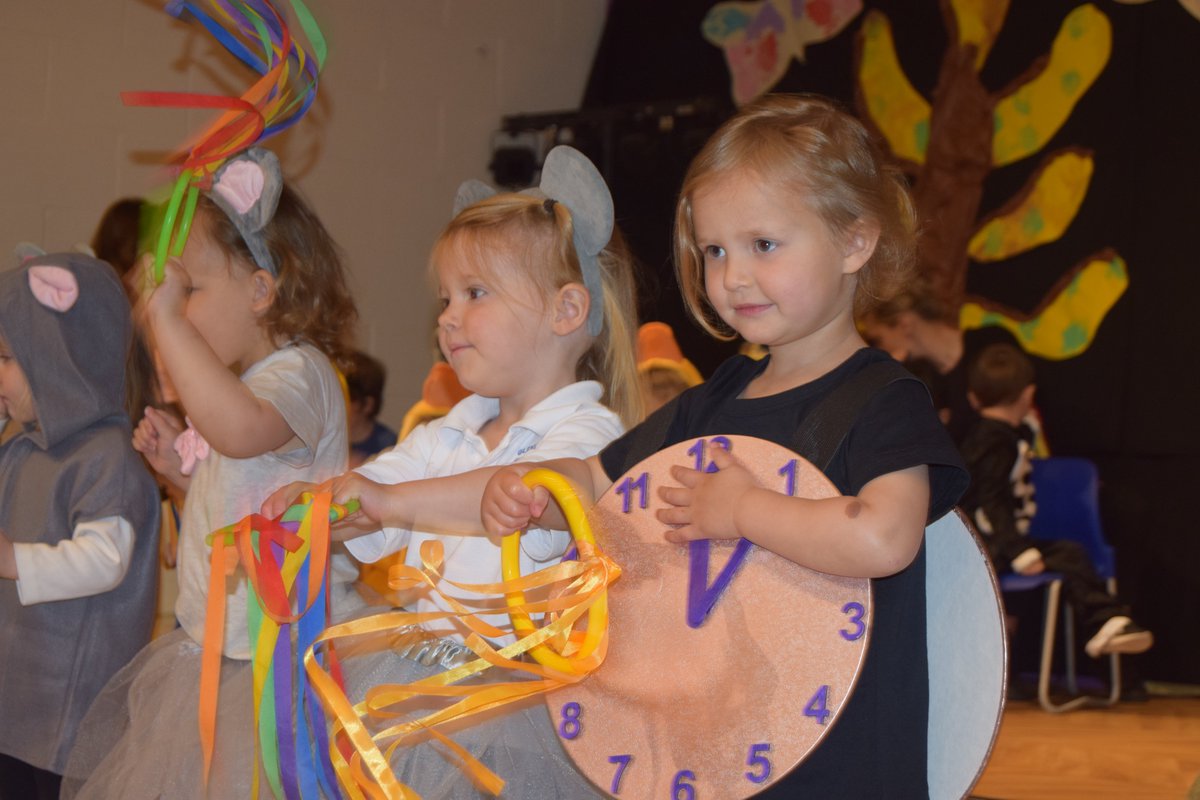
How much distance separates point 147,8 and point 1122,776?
15.2 ft

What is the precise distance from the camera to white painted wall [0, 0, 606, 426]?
5.05 m

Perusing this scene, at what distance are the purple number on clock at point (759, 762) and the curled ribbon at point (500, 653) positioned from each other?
0.19 meters

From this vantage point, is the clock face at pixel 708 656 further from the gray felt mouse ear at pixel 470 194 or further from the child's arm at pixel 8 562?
the child's arm at pixel 8 562

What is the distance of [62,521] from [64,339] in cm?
35

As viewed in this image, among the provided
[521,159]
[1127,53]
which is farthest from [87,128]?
[1127,53]

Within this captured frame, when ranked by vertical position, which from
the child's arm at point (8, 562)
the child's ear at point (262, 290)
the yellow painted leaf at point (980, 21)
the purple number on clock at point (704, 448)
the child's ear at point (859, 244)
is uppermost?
the yellow painted leaf at point (980, 21)

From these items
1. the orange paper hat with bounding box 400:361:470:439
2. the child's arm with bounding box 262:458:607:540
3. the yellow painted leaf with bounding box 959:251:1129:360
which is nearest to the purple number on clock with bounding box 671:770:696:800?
the child's arm with bounding box 262:458:607:540

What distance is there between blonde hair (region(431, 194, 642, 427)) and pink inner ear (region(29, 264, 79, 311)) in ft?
2.99

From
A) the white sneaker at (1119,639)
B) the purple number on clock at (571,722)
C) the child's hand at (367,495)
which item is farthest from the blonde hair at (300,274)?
the white sneaker at (1119,639)

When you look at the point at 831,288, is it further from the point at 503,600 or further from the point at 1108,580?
the point at 1108,580

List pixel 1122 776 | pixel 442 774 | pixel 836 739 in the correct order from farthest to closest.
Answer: pixel 1122 776
pixel 442 774
pixel 836 739

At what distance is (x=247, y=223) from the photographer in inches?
87.0

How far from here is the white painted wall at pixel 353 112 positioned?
5.05 metres

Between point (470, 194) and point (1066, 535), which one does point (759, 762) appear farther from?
point (1066, 535)
